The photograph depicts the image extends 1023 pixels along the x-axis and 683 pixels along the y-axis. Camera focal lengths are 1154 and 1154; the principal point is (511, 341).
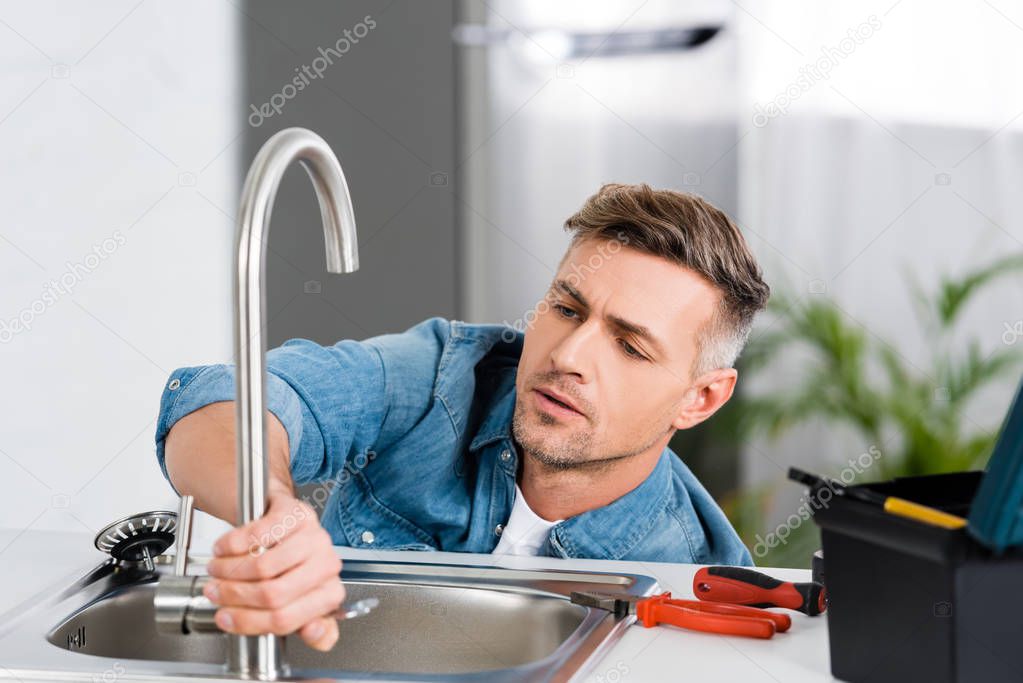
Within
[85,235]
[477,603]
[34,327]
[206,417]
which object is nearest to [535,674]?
[477,603]

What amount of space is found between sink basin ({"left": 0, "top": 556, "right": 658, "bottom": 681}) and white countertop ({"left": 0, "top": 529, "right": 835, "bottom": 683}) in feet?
0.12

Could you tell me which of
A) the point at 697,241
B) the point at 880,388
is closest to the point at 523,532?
the point at 697,241

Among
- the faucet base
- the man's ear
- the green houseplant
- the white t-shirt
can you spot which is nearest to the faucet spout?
the faucet base

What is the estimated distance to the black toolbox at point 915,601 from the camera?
79 cm

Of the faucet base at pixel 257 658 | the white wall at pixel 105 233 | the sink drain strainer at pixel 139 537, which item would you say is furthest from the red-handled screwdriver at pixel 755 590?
the white wall at pixel 105 233

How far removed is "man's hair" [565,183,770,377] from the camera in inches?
55.7

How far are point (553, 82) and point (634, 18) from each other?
0.24 metres

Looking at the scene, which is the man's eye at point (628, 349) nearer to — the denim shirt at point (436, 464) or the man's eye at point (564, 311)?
the man's eye at point (564, 311)

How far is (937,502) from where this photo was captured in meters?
0.95

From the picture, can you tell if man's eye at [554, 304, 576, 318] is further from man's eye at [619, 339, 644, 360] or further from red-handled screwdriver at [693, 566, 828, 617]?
red-handled screwdriver at [693, 566, 828, 617]

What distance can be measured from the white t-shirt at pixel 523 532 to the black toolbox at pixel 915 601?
60cm

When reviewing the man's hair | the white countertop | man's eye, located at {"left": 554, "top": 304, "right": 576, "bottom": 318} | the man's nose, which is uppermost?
the man's hair

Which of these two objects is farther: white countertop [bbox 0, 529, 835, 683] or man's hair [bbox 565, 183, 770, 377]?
man's hair [bbox 565, 183, 770, 377]

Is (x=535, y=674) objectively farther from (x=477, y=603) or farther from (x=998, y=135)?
(x=998, y=135)
